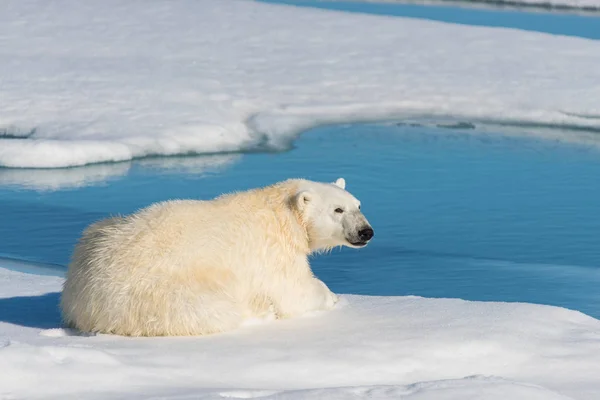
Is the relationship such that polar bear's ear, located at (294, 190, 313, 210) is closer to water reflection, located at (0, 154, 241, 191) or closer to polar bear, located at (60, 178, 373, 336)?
polar bear, located at (60, 178, 373, 336)

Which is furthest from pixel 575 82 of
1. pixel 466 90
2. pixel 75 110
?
pixel 75 110

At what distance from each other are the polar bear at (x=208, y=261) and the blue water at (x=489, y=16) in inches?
415

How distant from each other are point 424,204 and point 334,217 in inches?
109

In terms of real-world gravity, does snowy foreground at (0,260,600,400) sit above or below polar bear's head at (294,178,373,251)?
below

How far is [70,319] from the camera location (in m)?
3.92

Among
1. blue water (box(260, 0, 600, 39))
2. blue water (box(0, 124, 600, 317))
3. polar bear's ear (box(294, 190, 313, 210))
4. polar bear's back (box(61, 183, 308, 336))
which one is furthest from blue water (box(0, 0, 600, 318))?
blue water (box(260, 0, 600, 39))

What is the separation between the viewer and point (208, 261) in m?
3.95

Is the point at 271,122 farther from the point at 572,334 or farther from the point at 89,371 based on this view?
the point at 89,371

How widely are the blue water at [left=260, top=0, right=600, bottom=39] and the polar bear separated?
1053 cm

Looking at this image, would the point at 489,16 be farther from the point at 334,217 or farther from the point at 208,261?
the point at 208,261

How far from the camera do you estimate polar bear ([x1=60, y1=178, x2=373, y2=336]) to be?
378 centimetres

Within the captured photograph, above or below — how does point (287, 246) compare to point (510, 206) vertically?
above

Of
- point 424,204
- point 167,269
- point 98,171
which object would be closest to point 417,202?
point 424,204

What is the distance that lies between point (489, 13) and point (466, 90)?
6.84m
